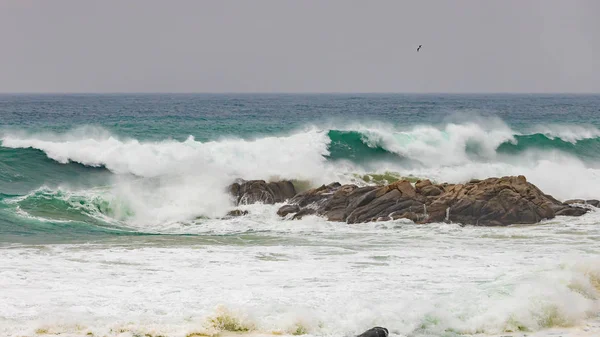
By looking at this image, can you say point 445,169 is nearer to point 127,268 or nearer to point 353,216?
point 353,216

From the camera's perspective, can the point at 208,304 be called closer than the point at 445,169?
Yes

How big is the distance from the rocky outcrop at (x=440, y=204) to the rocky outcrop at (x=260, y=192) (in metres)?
1.15

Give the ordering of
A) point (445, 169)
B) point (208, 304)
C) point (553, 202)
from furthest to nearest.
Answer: point (445, 169) < point (553, 202) < point (208, 304)

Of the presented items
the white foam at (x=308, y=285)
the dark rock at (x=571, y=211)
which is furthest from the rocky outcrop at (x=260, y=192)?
the dark rock at (x=571, y=211)

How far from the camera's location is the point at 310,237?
54.9ft

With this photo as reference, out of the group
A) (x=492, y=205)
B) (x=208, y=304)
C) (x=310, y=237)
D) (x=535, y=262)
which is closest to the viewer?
(x=208, y=304)

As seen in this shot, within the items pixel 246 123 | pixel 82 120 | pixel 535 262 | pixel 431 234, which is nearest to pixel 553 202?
pixel 431 234

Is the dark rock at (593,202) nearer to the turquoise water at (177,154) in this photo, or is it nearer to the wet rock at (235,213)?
the turquoise water at (177,154)

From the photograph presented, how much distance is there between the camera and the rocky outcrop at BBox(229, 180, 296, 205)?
20766mm

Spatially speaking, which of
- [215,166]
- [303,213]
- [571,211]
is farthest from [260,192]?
[571,211]

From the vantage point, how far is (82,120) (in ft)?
164

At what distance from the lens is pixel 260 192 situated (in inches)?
824

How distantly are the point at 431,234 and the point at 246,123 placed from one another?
31.5m

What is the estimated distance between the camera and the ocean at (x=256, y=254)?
10156 millimetres
